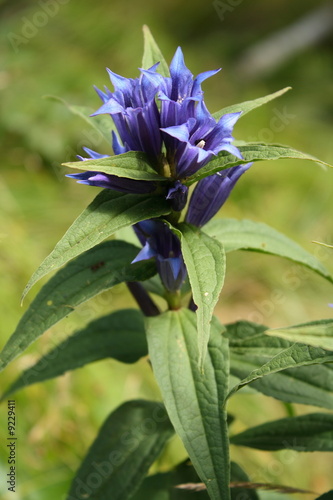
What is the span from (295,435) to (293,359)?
0.30m

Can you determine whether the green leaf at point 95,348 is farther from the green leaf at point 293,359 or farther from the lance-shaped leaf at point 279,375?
the green leaf at point 293,359

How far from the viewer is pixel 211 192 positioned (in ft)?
2.72

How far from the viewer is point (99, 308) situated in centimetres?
204

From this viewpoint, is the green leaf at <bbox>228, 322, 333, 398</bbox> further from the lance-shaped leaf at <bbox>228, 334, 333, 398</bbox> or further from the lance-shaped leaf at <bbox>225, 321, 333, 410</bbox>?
the lance-shaped leaf at <bbox>225, 321, 333, 410</bbox>

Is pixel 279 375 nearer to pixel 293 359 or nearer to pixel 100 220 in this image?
pixel 293 359

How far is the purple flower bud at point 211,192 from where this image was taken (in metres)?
0.83

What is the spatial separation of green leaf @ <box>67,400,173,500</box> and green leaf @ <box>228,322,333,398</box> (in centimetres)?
36

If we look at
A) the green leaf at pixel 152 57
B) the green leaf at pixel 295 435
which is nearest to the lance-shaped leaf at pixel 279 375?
the green leaf at pixel 295 435

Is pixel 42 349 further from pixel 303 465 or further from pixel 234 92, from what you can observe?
pixel 234 92

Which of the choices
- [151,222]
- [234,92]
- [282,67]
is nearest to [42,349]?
[151,222]

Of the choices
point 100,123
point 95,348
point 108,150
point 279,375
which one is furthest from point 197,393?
point 108,150

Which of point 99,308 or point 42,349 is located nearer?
point 42,349

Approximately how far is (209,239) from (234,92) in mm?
2902

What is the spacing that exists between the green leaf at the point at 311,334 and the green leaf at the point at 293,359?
0.02 meters
